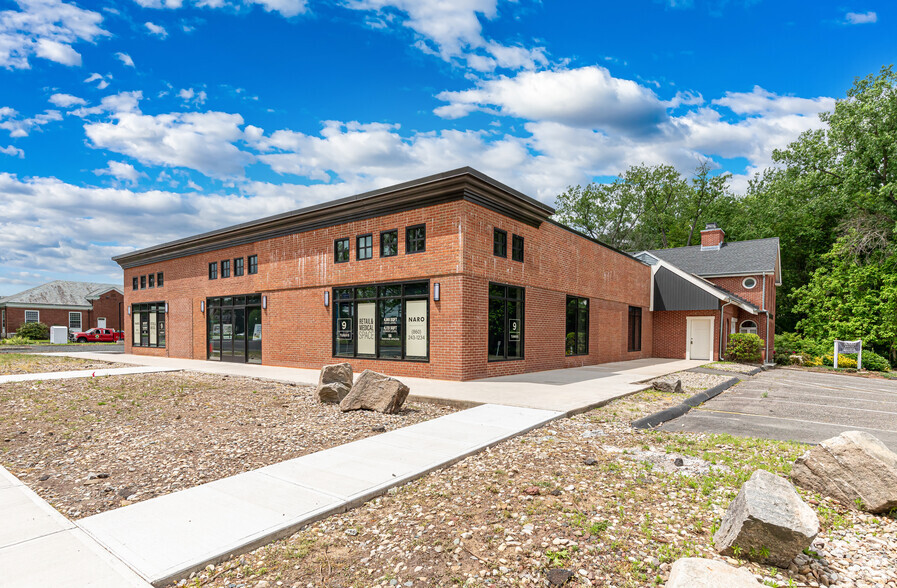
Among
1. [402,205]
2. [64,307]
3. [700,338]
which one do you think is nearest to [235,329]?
[402,205]

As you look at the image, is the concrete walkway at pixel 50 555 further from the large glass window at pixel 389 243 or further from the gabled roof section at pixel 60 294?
the gabled roof section at pixel 60 294

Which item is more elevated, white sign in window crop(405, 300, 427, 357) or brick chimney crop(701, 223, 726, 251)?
brick chimney crop(701, 223, 726, 251)

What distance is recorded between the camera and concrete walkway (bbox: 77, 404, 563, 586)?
343 cm

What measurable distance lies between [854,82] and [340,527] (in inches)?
1456

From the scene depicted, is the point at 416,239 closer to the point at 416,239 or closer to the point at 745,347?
the point at 416,239

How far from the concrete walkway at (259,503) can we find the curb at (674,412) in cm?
264

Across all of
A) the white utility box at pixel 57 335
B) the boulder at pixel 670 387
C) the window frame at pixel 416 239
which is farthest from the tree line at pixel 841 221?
the white utility box at pixel 57 335

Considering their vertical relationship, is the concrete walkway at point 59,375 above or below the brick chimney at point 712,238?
below

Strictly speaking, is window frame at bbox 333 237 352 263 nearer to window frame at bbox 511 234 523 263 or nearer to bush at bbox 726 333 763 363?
window frame at bbox 511 234 523 263

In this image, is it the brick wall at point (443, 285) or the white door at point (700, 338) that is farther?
the white door at point (700, 338)

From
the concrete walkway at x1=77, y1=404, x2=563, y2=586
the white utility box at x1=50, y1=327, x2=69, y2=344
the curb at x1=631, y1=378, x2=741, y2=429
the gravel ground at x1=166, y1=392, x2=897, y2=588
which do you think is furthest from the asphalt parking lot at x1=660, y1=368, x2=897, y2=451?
the white utility box at x1=50, y1=327, x2=69, y2=344

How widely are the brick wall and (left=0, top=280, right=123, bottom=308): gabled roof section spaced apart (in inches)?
1404

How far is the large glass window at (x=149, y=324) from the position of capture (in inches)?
944

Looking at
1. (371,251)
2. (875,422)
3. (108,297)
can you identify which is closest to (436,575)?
(875,422)
